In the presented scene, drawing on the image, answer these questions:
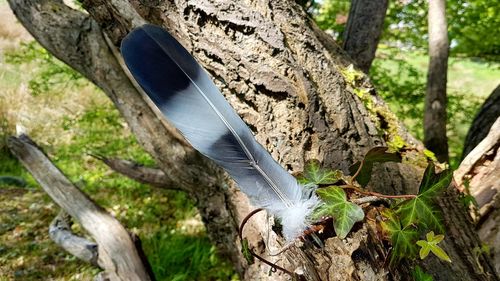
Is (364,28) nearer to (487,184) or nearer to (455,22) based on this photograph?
(487,184)

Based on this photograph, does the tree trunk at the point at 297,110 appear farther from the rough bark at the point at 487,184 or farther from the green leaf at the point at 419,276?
the rough bark at the point at 487,184

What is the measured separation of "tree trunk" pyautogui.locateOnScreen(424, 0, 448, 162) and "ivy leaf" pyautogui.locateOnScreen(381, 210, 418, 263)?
200cm

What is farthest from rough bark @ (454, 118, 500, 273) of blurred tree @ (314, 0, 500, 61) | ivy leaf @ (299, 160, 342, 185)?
blurred tree @ (314, 0, 500, 61)

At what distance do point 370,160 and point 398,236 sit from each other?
0.17 m

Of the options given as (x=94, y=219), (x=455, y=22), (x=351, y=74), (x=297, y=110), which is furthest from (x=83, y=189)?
(x=455, y=22)

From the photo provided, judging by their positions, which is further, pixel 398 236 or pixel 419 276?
pixel 419 276

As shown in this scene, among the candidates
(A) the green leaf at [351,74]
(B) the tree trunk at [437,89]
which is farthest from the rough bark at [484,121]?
(A) the green leaf at [351,74]

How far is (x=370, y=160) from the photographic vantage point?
1.01 meters

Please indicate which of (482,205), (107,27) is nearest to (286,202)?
(482,205)

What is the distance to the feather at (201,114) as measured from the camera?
2.97 feet

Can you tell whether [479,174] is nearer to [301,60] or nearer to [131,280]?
[301,60]

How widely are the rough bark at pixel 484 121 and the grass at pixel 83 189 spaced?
62.1 inches

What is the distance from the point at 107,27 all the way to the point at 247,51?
0.80m

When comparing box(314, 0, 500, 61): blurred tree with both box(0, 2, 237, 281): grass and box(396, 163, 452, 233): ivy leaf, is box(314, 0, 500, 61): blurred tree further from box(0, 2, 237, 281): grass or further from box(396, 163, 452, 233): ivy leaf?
box(396, 163, 452, 233): ivy leaf
